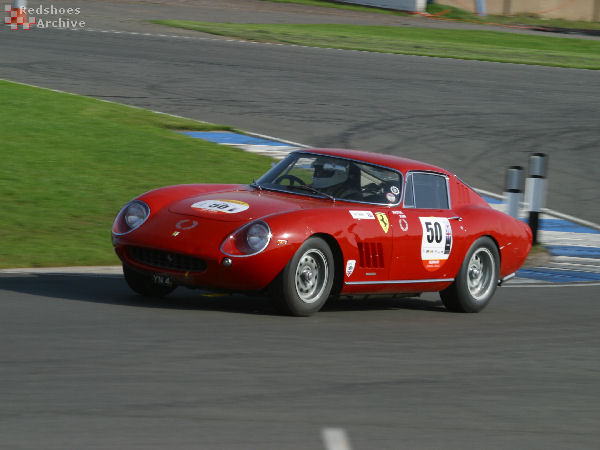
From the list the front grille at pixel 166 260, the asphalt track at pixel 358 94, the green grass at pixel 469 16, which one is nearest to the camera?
the front grille at pixel 166 260

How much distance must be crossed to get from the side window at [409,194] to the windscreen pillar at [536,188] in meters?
4.33

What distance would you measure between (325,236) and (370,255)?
1.56 feet

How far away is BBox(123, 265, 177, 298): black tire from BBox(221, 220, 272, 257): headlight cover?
0.80m

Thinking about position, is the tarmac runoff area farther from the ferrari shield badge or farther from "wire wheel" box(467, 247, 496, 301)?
the ferrari shield badge

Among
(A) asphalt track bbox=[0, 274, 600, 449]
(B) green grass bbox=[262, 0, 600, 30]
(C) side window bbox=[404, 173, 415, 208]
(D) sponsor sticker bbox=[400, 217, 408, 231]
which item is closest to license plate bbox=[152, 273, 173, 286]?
(A) asphalt track bbox=[0, 274, 600, 449]

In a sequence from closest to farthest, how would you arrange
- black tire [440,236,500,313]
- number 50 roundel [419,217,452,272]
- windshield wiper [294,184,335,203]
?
windshield wiper [294,184,335,203], number 50 roundel [419,217,452,272], black tire [440,236,500,313]

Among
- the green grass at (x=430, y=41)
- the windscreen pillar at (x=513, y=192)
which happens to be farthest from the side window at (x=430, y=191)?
the green grass at (x=430, y=41)

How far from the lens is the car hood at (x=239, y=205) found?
7.29m

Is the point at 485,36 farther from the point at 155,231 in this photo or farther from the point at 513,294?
the point at 155,231

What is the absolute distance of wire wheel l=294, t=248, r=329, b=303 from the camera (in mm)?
7219

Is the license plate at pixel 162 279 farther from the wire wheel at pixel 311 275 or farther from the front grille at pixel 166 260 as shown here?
the wire wheel at pixel 311 275

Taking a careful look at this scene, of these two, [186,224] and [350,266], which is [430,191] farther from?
[186,224]

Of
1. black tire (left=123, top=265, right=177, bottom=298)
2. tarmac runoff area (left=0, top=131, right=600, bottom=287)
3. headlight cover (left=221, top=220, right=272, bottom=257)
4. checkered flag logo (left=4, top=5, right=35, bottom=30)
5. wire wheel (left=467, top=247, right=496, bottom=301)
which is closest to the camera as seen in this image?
headlight cover (left=221, top=220, right=272, bottom=257)

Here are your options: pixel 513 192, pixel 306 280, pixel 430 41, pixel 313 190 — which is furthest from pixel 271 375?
pixel 430 41
